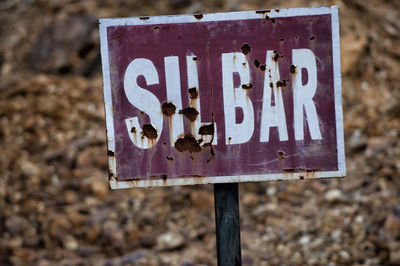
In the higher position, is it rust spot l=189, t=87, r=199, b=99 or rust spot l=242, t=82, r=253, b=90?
rust spot l=242, t=82, r=253, b=90

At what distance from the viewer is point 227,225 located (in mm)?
1648

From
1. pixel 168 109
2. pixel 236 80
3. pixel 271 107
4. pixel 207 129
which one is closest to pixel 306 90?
pixel 271 107

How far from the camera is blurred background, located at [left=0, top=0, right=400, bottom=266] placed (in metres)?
3.38

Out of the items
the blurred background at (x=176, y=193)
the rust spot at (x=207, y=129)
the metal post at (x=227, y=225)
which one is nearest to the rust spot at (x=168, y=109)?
the rust spot at (x=207, y=129)

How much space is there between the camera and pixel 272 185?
3930mm

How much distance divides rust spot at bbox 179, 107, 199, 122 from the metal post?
0.28m

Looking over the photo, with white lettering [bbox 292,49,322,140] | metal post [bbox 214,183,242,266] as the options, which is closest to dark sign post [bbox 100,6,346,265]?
white lettering [bbox 292,49,322,140]

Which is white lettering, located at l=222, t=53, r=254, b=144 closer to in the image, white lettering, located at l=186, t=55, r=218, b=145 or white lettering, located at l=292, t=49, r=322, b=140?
white lettering, located at l=186, t=55, r=218, b=145

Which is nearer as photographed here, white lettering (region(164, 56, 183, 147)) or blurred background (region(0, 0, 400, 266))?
white lettering (region(164, 56, 183, 147))

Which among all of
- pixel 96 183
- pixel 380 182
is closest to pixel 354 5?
pixel 380 182

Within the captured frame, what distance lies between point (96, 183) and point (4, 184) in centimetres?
91

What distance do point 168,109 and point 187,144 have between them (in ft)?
0.47

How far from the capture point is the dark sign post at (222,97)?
1552 mm

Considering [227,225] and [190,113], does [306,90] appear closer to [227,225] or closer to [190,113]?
[190,113]
